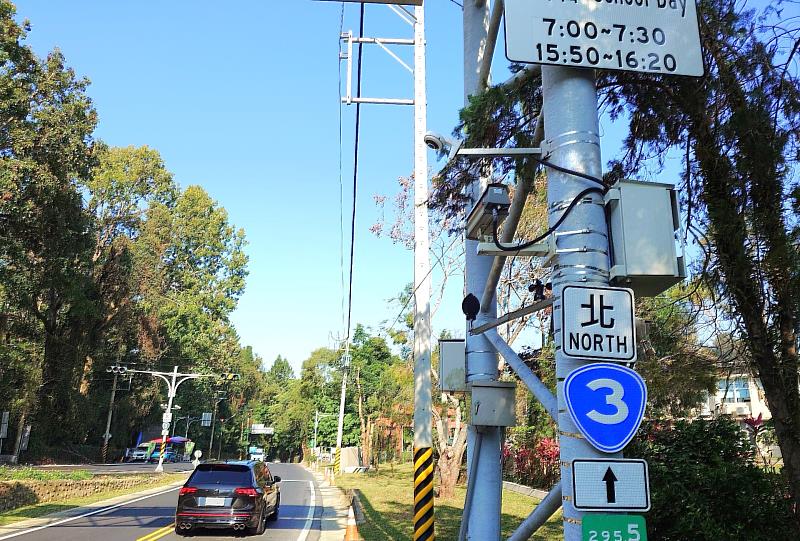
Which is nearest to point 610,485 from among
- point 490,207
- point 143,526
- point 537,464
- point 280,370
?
point 490,207

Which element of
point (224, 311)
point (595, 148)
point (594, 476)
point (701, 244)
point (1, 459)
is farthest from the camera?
point (224, 311)

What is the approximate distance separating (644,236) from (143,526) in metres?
13.9

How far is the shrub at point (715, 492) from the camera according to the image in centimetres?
679

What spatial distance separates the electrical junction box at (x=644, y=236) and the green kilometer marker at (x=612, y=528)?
4.21 feet

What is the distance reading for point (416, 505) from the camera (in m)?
8.09

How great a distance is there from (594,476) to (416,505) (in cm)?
543

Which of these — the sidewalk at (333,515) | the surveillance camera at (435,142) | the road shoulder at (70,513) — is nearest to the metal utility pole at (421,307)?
the surveillance camera at (435,142)

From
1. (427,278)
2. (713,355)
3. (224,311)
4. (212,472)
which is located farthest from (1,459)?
(713,355)

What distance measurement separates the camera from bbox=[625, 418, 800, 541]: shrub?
22.3 feet

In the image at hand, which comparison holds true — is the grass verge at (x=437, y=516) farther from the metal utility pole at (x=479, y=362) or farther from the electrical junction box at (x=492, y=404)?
the electrical junction box at (x=492, y=404)

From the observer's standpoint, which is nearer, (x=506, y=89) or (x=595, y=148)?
(x=595, y=148)

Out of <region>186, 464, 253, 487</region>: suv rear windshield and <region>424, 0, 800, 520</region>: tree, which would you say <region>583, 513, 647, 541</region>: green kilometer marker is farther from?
<region>186, 464, 253, 487</region>: suv rear windshield

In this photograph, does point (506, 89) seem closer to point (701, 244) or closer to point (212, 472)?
point (701, 244)

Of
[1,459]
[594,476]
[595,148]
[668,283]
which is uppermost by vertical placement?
[595,148]
